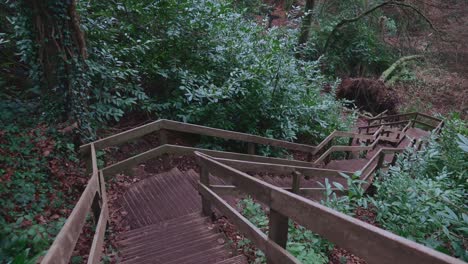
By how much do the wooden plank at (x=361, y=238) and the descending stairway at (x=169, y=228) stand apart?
4.44 ft

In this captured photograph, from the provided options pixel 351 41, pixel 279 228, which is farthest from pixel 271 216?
pixel 351 41

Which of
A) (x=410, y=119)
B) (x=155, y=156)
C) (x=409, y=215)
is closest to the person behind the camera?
(x=409, y=215)

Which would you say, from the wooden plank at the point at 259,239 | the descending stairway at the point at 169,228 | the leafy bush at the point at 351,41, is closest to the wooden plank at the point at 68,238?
the descending stairway at the point at 169,228

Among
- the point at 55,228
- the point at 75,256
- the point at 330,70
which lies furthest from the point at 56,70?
the point at 330,70

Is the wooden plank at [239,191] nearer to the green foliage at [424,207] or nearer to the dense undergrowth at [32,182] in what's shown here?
the green foliage at [424,207]

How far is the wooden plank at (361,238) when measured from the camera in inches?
42.1

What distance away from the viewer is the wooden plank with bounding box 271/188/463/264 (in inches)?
42.1

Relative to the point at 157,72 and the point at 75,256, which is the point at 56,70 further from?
the point at 75,256

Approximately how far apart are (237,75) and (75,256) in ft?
15.3

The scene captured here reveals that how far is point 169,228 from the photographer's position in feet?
11.6

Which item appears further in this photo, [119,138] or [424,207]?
[119,138]

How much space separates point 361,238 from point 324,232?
243 millimetres

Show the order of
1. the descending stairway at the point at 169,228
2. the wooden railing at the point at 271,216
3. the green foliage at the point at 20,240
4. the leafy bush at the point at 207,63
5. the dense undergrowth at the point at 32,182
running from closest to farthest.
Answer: the wooden railing at the point at 271,216 < the green foliage at the point at 20,240 < the dense undergrowth at the point at 32,182 < the descending stairway at the point at 169,228 < the leafy bush at the point at 207,63

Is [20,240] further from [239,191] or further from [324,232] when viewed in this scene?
[324,232]
